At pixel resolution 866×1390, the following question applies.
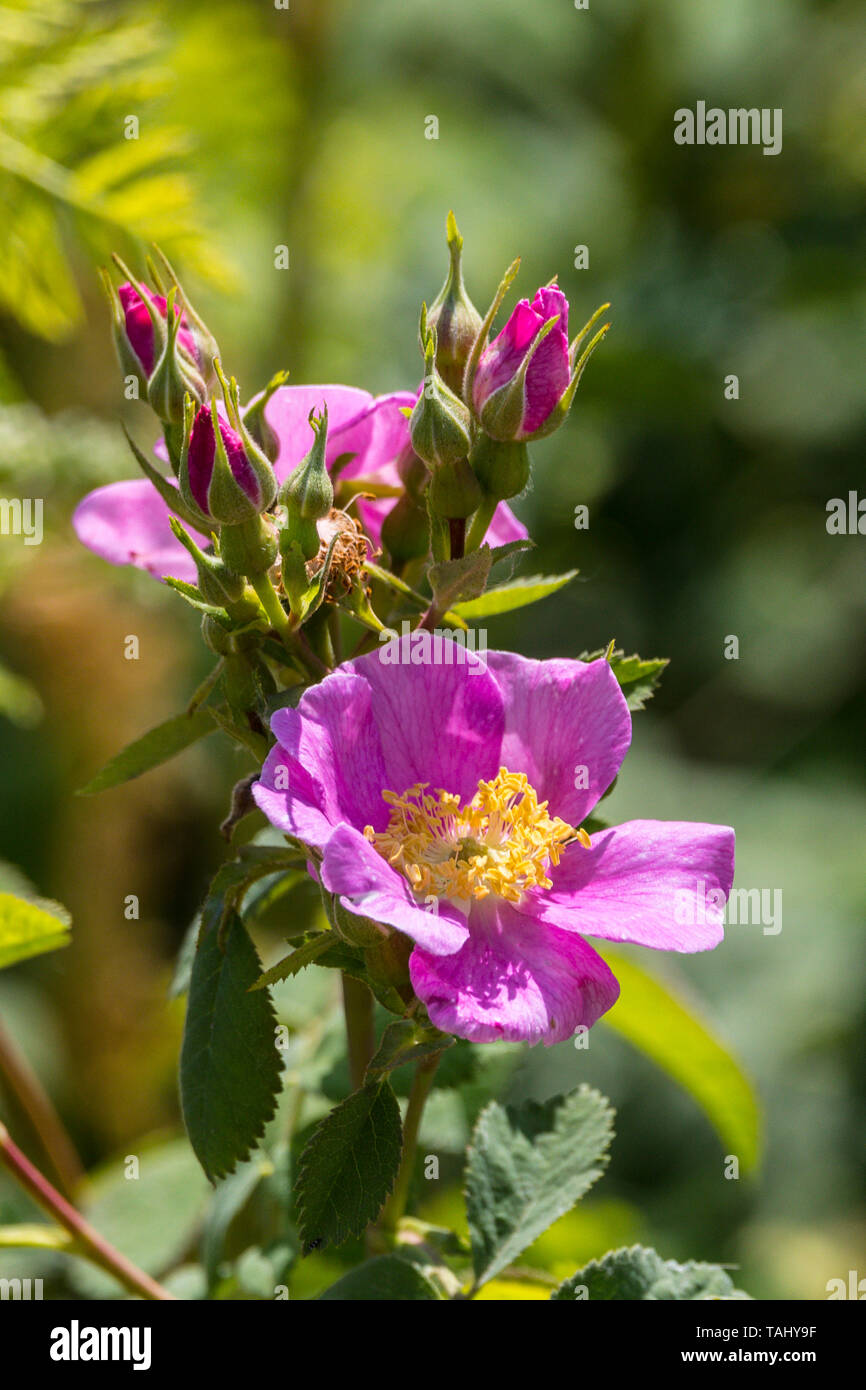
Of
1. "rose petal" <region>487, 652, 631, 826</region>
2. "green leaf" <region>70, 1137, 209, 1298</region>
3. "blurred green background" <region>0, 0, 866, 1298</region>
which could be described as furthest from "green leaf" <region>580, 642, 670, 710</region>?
"blurred green background" <region>0, 0, 866, 1298</region>

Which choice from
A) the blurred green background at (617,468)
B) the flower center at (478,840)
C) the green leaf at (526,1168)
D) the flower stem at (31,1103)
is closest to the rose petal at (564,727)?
the flower center at (478,840)

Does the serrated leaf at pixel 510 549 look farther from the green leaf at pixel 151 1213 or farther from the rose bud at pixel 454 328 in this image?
the green leaf at pixel 151 1213

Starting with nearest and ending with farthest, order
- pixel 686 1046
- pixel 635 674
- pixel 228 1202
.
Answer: pixel 635 674 < pixel 228 1202 < pixel 686 1046

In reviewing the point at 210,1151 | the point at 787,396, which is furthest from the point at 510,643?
the point at 210,1151

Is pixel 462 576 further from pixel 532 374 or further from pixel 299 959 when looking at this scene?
pixel 299 959

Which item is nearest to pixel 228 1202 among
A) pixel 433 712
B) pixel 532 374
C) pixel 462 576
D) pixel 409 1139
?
pixel 409 1139

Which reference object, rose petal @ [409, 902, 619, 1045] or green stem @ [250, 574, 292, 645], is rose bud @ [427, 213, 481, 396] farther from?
rose petal @ [409, 902, 619, 1045]
